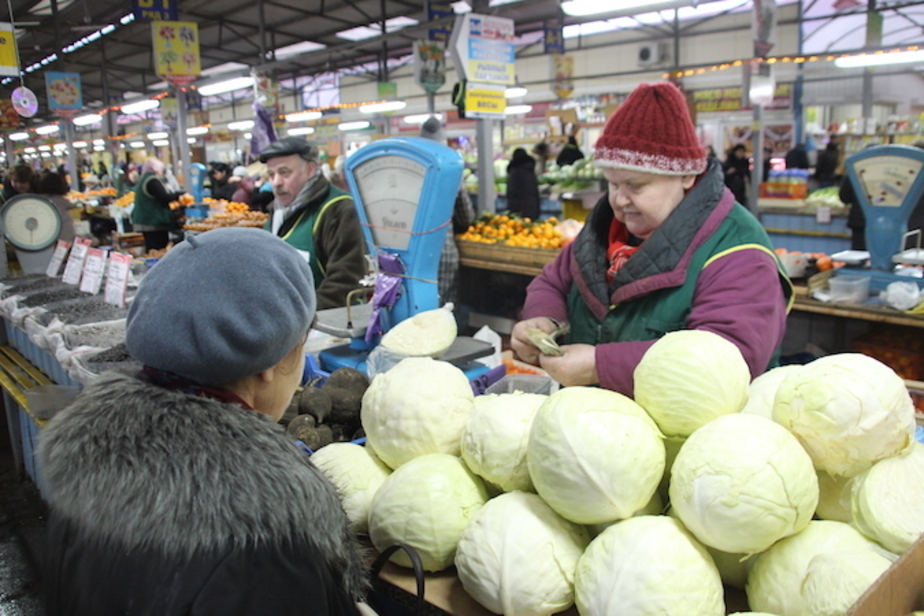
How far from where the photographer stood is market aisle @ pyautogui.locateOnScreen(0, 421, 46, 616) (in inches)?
126

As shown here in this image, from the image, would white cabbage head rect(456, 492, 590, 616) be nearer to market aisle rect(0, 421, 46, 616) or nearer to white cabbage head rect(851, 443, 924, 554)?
white cabbage head rect(851, 443, 924, 554)

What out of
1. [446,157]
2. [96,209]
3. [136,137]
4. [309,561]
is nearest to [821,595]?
[309,561]

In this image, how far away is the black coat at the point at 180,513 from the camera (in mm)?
917

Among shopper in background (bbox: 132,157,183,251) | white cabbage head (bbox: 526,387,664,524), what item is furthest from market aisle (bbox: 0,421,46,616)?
shopper in background (bbox: 132,157,183,251)

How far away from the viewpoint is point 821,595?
973 mm

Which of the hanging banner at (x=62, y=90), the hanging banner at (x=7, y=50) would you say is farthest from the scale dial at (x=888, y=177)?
the hanging banner at (x=62, y=90)

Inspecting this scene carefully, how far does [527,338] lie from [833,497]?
0.98 meters

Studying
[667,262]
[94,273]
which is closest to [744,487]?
[667,262]

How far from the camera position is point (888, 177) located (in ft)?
14.4

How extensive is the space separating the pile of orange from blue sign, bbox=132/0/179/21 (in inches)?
247

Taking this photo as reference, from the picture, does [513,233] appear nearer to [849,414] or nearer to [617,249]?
[617,249]

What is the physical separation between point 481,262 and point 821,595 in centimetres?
565

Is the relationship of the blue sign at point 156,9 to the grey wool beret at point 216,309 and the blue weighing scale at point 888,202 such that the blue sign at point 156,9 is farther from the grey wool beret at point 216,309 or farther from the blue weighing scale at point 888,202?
the grey wool beret at point 216,309

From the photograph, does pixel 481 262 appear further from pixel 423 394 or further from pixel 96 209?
pixel 96 209
